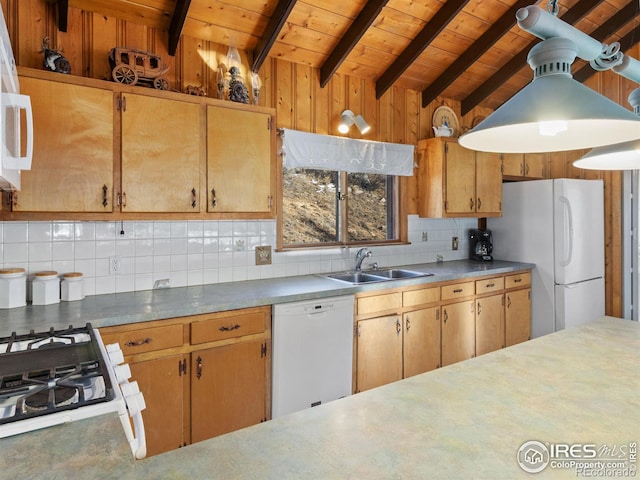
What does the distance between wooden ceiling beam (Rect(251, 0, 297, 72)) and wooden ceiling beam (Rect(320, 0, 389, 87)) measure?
0.60m

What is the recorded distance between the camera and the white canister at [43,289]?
7.25 ft

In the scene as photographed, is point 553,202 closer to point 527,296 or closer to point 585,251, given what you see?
point 585,251

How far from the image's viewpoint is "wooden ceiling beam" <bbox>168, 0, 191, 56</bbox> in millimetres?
2496

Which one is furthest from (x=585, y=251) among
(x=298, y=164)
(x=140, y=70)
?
(x=140, y=70)

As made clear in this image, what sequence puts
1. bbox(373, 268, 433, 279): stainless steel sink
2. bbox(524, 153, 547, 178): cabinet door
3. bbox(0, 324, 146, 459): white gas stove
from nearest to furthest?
bbox(0, 324, 146, 459): white gas stove, bbox(373, 268, 433, 279): stainless steel sink, bbox(524, 153, 547, 178): cabinet door

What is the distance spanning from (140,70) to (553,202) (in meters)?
3.79

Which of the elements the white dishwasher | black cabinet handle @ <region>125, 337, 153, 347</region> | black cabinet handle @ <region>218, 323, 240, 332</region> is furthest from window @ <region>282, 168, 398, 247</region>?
black cabinet handle @ <region>125, 337, 153, 347</region>

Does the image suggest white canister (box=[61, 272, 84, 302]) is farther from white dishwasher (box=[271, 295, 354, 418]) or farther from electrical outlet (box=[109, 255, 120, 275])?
white dishwasher (box=[271, 295, 354, 418])

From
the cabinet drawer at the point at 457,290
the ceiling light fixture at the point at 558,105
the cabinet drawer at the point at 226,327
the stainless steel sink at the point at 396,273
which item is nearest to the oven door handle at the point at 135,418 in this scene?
the cabinet drawer at the point at 226,327

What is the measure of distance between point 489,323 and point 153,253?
2.99 meters

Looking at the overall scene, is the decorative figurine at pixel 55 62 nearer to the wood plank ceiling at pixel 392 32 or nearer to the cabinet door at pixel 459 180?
the wood plank ceiling at pixel 392 32

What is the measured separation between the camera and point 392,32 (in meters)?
3.29

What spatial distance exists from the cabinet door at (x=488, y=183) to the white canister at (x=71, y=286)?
3507 millimetres

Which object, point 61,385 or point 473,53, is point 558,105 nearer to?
point 61,385
